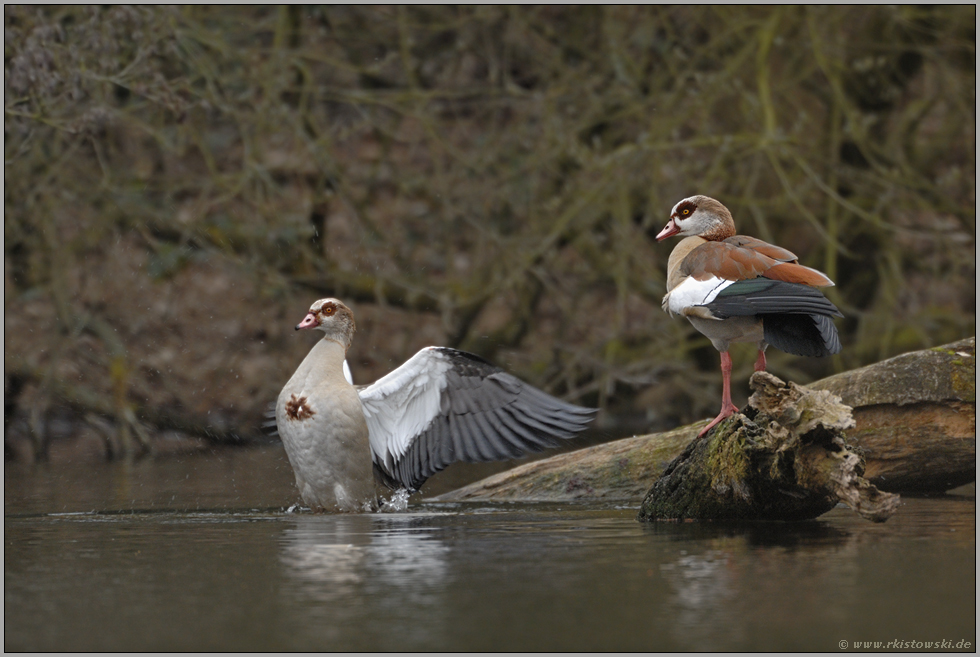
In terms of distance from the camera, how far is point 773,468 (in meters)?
4.38

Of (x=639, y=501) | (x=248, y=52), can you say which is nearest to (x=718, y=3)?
(x=248, y=52)

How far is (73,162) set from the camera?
8.55m

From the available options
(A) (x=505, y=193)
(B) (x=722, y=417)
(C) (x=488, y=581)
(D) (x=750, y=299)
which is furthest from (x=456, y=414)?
(A) (x=505, y=193)

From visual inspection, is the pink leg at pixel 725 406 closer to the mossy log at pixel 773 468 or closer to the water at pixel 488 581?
the mossy log at pixel 773 468

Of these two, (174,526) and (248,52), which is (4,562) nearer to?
(174,526)

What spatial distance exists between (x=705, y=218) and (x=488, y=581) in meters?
2.63

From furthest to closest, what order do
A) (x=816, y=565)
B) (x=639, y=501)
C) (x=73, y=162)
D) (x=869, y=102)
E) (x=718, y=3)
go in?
(x=869, y=102)
(x=718, y=3)
(x=73, y=162)
(x=639, y=501)
(x=816, y=565)

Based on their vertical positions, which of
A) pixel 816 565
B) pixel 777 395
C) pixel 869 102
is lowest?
pixel 816 565

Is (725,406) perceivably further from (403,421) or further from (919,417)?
(403,421)

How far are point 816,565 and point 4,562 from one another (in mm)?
2708

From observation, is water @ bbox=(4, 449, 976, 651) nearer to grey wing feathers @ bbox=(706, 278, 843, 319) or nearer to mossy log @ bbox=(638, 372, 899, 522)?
mossy log @ bbox=(638, 372, 899, 522)

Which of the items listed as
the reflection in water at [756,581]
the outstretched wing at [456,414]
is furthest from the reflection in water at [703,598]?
the outstretched wing at [456,414]

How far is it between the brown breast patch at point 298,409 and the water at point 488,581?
62cm

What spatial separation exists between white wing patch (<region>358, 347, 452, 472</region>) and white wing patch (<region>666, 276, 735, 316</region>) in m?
1.21
